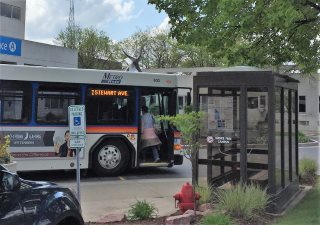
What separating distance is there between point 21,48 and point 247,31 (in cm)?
2924

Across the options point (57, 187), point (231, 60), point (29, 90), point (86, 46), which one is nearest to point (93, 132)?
point (29, 90)

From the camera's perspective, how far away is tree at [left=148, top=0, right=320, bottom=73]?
9.38 m

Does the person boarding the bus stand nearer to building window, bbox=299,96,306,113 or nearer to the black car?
the black car

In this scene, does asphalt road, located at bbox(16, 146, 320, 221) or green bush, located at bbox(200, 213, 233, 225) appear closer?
green bush, located at bbox(200, 213, 233, 225)

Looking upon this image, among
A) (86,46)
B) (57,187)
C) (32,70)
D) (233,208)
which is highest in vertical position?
(86,46)

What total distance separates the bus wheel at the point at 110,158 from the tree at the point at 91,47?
40.5 meters

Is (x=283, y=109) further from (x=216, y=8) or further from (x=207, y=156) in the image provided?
(x=216, y=8)

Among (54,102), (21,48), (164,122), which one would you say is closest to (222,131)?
(164,122)

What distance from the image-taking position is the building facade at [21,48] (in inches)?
1380

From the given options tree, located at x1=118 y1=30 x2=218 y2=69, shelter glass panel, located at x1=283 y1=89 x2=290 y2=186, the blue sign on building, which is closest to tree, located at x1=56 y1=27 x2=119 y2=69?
tree, located at x1=118 y1=30 x2=218 y2=69

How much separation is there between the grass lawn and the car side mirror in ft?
15.1

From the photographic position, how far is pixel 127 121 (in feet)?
44.1

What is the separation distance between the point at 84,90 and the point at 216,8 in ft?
14.1

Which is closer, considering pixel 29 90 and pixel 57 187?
pixel 57 187
